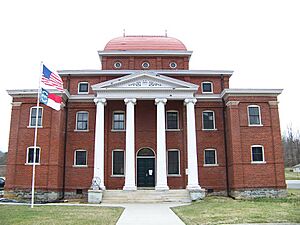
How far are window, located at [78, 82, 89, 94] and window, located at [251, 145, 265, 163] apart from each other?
16.0 meters

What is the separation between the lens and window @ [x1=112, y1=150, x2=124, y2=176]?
32.0 metres

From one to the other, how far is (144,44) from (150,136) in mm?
10304

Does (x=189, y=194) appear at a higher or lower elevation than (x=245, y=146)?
lower

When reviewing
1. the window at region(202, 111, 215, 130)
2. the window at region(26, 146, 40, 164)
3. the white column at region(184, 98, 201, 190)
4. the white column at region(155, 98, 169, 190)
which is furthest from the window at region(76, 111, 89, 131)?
the window at region(202, 111, 215, 130)

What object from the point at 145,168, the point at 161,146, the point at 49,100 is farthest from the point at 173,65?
the point at 49,100

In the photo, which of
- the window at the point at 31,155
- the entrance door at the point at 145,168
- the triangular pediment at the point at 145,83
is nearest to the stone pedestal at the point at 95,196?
the entrance door at the point at 145,168

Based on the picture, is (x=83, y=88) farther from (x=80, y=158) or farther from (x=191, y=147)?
(x=191, y=147)

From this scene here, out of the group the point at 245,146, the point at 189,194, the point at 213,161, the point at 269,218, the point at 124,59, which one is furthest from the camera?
the point at 124,59

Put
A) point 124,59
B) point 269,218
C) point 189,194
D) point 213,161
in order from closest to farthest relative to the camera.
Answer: point 269,218, point 189,194, point 213,161, point 124,59

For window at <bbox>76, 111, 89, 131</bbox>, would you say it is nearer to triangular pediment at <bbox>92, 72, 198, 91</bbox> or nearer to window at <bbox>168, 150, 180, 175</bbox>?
triangular pediment at <bbox>92, 72, 198, 91</bbox>

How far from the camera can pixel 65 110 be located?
3244 centimetres

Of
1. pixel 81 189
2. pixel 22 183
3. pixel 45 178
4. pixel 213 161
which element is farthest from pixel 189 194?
pixel 22 183

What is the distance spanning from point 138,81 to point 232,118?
8682mm

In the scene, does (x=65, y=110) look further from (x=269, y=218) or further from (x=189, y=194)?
(x=269, y=218)
